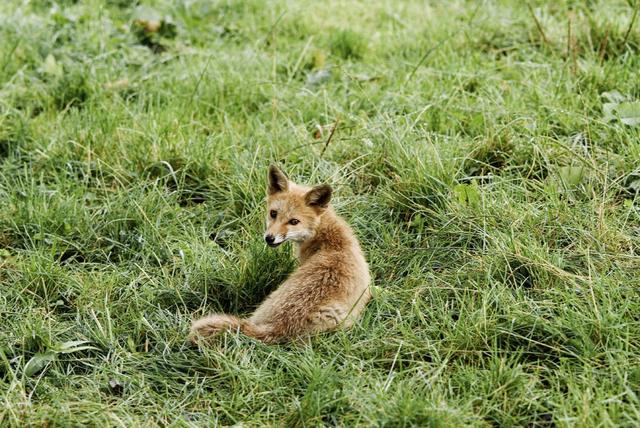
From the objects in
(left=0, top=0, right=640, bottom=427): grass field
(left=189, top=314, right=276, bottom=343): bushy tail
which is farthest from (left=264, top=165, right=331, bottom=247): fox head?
(left=189, top=314, right=276, bottom=343): bushy tail

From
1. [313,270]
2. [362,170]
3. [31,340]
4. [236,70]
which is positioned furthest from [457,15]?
[31,340]

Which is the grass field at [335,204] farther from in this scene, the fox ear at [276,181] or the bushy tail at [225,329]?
the fox ear at [276,181]

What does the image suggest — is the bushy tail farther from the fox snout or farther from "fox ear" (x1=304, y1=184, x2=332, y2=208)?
"fox ear" (x1=304, y1=184, x2=332, y2=208)

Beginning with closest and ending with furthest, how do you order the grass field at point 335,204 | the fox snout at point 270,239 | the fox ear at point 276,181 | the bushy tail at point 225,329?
the grass field at point 335,204 → the bushy tail at point 225,329 → the fox snout at point 270,239 → the fox ear at point 276,181

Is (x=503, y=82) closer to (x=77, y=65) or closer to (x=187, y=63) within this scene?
(x=187, y=63)

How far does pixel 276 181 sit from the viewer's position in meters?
4.94

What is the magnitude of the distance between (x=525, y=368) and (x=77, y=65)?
4780 mm

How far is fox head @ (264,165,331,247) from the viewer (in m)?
4.73

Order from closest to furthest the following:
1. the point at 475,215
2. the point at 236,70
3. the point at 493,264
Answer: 1. the point at 493,264
2. the point at 475,215
3. the point at 236,70

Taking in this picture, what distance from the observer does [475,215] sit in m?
4.96

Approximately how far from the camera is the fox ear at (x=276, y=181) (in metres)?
4.88

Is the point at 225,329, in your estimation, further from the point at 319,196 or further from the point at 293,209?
the point at 319,196

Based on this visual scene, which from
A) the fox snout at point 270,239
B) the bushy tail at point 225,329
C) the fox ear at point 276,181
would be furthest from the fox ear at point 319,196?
the bushy tail at point 225,329

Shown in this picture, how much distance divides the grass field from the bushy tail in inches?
2.8
